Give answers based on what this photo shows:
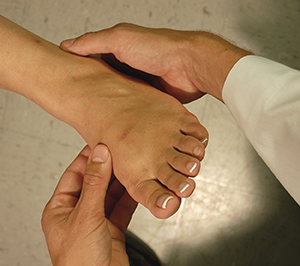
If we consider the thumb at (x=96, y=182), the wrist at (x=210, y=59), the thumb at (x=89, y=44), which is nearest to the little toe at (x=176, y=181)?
the thumb at (x=96, y=182)

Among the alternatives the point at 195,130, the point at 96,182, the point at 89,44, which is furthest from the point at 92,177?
the point at 89,44

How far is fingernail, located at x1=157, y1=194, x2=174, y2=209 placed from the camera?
1.73 ft

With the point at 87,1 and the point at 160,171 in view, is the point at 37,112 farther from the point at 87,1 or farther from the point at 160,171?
the point at 160,171

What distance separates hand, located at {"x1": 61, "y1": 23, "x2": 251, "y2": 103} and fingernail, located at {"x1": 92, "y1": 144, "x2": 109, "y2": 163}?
0.25m

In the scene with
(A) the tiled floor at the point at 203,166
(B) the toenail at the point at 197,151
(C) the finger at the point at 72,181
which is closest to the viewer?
(B) the toenail at the point at 197,151

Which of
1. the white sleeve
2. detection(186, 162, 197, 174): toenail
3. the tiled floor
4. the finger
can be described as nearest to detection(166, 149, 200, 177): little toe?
detection(186, 162, 197, 174): toenail

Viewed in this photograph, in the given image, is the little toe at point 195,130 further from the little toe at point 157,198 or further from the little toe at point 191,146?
the little toe at point 157,198

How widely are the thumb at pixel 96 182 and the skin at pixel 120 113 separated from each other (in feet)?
0.09

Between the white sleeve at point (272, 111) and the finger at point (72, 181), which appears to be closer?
the white sleeve at point (272, 111)

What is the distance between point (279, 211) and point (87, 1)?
107 centimetres

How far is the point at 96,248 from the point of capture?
21.3 inches

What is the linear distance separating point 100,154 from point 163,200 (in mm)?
196

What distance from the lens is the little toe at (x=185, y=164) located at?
1.80 ft

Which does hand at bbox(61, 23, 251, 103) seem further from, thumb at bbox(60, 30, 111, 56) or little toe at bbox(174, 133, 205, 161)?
little toe at bbox(174, 133, 205, 161)
